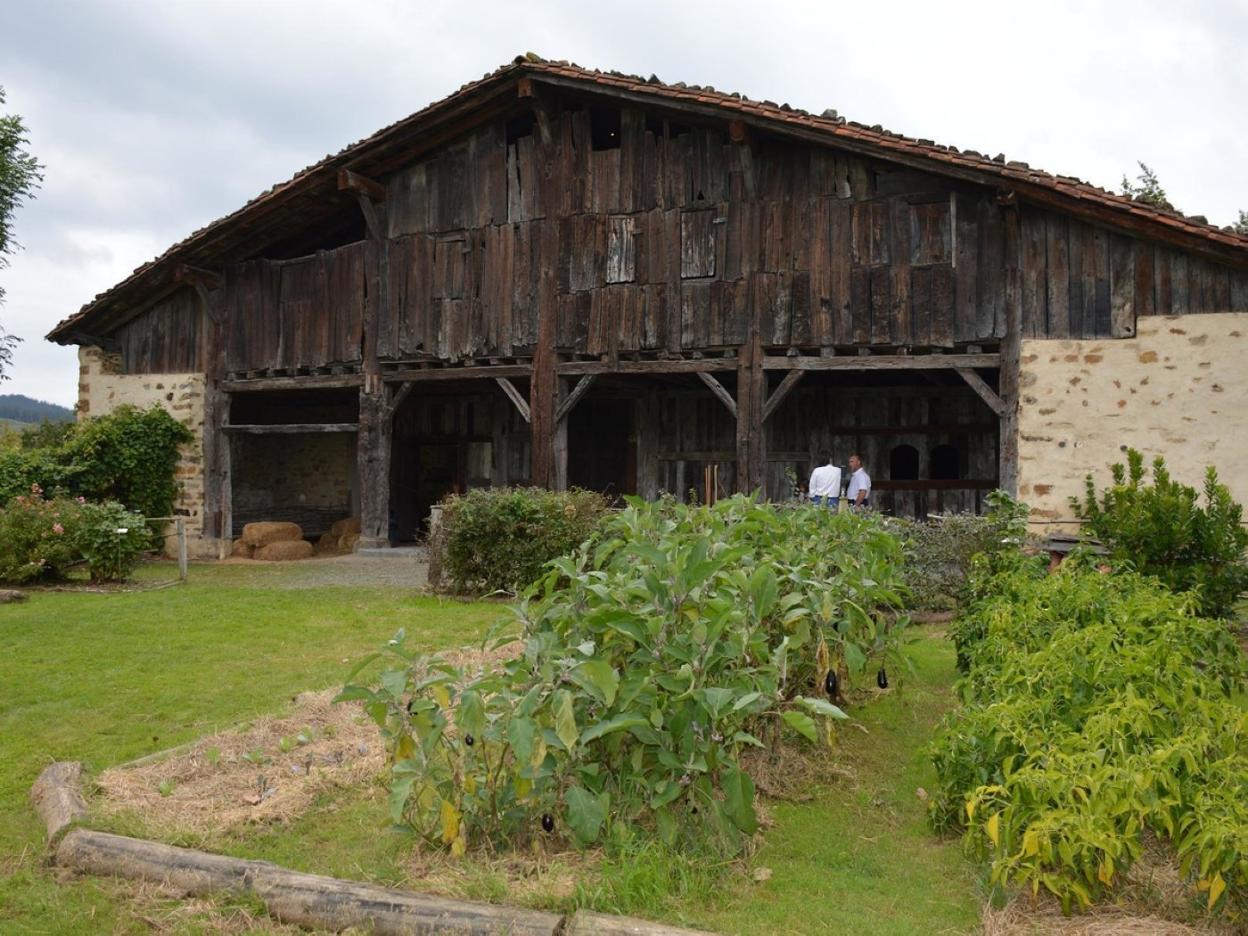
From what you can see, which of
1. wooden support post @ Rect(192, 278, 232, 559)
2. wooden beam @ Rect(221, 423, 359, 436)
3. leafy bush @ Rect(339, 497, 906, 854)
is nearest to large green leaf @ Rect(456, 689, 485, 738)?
leafy bush @ Rect(339, 497, 906, 854)

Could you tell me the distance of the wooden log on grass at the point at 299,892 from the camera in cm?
303

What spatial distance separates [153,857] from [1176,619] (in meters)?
4.23

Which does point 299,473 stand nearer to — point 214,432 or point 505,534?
point 214,432

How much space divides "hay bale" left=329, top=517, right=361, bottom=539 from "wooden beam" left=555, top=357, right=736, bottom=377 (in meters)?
6.64

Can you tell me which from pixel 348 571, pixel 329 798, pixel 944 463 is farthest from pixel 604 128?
pixel 329 798

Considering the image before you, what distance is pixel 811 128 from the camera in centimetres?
1202

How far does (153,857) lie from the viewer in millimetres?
3596

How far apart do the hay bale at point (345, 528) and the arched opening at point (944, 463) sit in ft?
33.9

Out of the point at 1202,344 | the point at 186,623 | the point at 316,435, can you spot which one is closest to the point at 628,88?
the point at 1202,344

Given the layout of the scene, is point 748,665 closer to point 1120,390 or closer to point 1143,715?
point 1143,715

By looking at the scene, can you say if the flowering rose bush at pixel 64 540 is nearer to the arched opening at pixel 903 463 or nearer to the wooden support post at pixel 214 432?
the wooden support post at pixel 214 432

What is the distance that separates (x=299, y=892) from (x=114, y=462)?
14.5m

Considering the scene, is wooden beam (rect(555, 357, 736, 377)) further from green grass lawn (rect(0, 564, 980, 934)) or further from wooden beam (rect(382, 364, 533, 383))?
green grass lawn (rect(0, 564, 980, 934))

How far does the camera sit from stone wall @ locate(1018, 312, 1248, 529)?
421 inches
